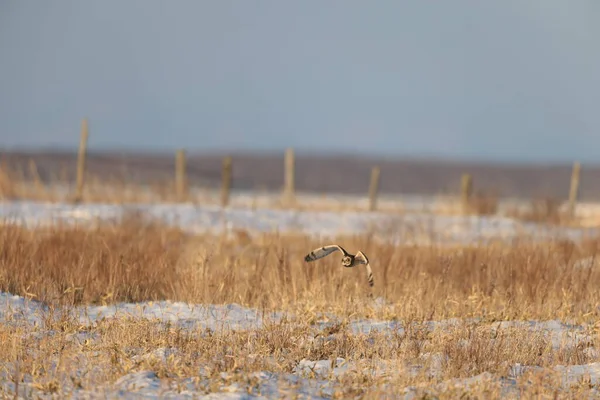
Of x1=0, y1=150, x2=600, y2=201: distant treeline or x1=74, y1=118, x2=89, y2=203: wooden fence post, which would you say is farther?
x1=0, y1=150, x2=600, y2=201: distant treeline

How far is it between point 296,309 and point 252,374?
263 cm

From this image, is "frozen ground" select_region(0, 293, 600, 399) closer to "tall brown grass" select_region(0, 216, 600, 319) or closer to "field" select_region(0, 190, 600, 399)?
"field" select_region(0, 190, 600, 399)

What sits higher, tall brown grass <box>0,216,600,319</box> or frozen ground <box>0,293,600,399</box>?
tall brown grass <box>0,216,600,319</box>

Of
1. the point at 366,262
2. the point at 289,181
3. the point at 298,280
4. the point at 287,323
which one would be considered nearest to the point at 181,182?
the point at 289,181

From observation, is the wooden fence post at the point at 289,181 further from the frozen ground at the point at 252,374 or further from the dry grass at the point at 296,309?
the frozen ground at the point at 252,374

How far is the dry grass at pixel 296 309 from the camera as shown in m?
5.93

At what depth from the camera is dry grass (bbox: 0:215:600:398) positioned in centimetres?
593

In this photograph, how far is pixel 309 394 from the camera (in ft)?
18.1

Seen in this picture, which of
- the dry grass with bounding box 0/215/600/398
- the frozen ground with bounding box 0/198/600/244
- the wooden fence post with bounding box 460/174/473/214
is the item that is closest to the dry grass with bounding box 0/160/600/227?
the wooden fence post with bounding box 460/174/473/214

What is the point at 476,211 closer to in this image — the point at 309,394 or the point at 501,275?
the point at 501,275

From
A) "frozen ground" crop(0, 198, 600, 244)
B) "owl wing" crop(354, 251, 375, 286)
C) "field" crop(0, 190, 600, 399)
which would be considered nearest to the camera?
"field" crop(0, 190, 600, 399)

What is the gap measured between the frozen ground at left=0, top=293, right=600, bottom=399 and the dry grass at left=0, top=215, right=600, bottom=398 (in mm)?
42

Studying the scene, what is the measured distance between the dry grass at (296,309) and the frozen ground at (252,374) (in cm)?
4

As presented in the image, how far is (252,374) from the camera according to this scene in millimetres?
5859
